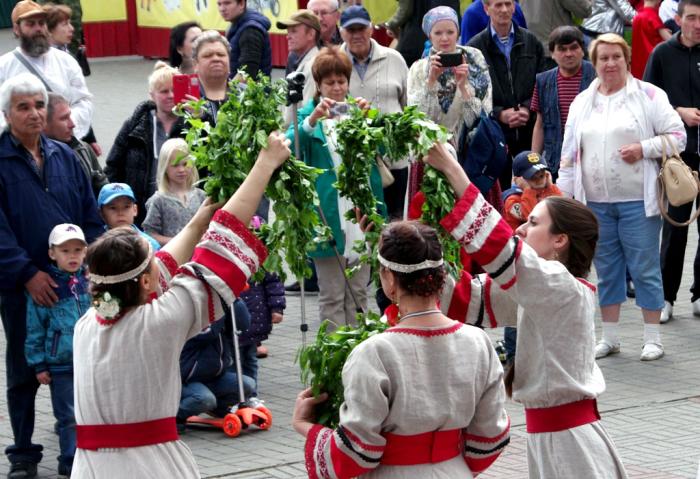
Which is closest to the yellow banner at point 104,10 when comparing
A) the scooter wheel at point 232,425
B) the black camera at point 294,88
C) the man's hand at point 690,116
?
the man's hand at point 690,116

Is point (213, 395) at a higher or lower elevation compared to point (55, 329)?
lower

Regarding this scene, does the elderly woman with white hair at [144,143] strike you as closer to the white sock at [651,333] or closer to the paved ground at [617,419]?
the paved ground at [617,419]

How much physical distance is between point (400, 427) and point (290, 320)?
19.7ft

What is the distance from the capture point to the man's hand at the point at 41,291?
6.75m

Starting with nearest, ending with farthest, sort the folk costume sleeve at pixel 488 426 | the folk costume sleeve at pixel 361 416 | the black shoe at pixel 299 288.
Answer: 1. the folk costume sleeve at pixel 361 416
2. the folk costume sleeve at pixel 488 426
3. the black shoe at pixel 299 288

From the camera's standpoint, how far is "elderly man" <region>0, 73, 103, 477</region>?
6789 millimetres

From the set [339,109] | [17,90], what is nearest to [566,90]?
[339,109]

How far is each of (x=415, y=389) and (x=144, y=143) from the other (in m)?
5.40

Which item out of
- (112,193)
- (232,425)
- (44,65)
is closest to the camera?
(112,193)

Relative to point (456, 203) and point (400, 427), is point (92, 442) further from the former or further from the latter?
point (456, 203)

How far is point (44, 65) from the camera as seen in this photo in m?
10.1

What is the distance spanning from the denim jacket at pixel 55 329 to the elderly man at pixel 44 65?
10.9 feet

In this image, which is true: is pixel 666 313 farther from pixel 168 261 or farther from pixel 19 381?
→ pixel 168 261

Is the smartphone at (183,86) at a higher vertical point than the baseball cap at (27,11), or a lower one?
lower
